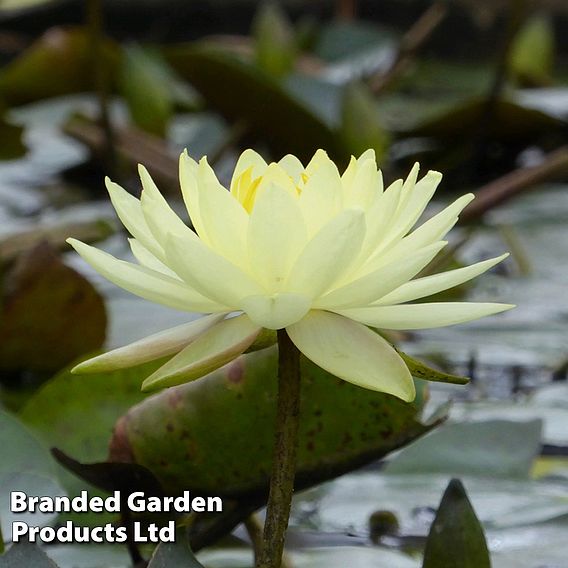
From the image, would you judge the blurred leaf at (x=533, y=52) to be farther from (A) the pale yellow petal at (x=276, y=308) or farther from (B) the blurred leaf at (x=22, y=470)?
(A) the pale yellow petal at (x=276, y=308)

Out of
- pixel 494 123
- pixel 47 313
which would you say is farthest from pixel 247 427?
pixel 494 123

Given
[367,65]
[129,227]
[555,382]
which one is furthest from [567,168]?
[367,65]

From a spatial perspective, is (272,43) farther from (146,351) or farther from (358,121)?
(146,351)

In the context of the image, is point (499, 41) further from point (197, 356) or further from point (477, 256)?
point (197, 356)

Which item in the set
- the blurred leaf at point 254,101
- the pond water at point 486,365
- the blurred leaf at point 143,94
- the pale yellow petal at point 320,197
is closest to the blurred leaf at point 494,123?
the pond water at point 486,365

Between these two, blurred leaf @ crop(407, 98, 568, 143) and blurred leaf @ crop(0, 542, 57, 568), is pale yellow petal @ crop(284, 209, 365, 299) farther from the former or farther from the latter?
blurred leaf @ crop(407, 98, 568, 143)

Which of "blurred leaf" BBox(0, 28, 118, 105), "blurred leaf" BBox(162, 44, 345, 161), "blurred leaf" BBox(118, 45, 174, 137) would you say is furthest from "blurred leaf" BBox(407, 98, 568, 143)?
"blurred leaf" BBox(0, 28, 118, 105)
